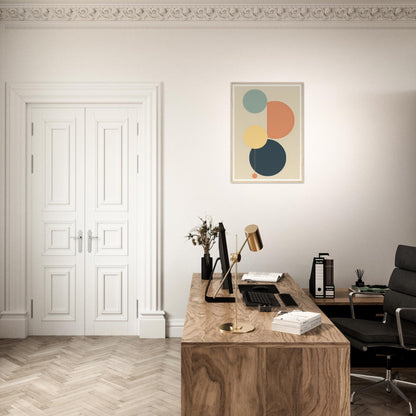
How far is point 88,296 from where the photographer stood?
4539mm

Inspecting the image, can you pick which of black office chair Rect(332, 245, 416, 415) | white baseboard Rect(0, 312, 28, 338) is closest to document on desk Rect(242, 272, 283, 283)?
black office chair Rect(332, 245, 416, 415)

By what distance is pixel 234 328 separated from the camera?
A: 7.35 ft

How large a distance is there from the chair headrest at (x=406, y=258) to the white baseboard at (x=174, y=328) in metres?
2.19

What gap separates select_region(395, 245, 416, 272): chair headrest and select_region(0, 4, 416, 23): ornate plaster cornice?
96.5 inches

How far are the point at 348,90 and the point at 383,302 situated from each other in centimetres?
214

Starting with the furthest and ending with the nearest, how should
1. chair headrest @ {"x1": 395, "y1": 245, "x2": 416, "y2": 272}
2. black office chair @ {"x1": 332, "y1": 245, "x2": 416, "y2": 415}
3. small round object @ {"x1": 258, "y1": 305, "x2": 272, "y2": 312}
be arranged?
chair headrest @ {"x1": 395, "y1": 245, "x2": 416, "y2": 272}
black office chair @ {"x1": 332, "y1": 245, "x2": 416, "y2": 415}
small round object @ {"x1": 258, "y1": 305, "x2": 272, "y2": 312}

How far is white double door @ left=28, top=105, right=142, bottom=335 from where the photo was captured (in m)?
4.52

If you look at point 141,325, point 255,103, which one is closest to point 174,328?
point 141,325

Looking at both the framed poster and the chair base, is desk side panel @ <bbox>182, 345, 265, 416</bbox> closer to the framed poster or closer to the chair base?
the chair base

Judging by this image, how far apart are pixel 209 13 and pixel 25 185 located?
8.40 ft

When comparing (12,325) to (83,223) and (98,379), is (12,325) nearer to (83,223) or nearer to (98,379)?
(83,223)

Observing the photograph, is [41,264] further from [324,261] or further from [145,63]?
[324,261]

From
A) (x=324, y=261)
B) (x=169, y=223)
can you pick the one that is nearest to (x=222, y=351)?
(x=324, y=261)

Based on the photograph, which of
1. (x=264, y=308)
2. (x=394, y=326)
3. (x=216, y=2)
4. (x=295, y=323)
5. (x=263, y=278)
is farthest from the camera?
(x=216, y=2)
